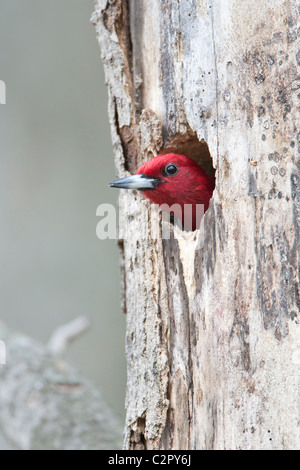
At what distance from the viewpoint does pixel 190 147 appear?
2.96 m

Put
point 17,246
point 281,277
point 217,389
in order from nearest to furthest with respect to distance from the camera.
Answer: point 281,277, point 217,389, point 17,246

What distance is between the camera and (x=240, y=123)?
2289 millimetres

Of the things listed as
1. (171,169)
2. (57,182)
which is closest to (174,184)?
(171,169)

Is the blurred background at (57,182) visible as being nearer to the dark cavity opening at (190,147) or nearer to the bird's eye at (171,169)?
the dark cavity opening at (190,147)

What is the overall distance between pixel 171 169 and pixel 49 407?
5.56 ft

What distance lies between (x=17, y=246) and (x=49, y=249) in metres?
0.42

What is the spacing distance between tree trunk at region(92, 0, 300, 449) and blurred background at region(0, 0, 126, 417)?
15.8 feet

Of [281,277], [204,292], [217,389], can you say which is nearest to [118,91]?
[204,292]

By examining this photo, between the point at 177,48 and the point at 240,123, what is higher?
the point at 177,48

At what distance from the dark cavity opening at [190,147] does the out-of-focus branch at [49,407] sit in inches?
64.9

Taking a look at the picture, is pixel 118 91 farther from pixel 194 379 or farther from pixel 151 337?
pixel 194 379
